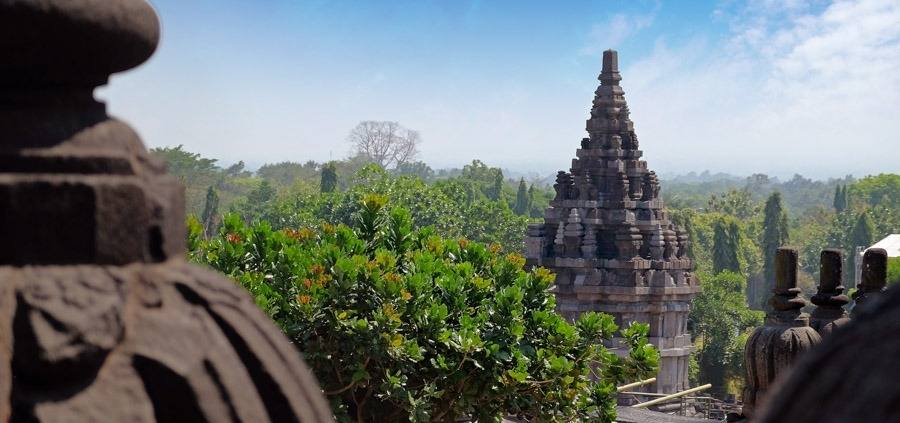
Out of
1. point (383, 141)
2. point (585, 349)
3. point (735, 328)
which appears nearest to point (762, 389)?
point (585, 349)

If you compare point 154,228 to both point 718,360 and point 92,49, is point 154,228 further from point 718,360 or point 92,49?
point 718,360

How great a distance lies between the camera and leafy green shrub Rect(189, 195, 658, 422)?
1041 cm

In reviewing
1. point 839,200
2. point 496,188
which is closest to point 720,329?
point 496,188

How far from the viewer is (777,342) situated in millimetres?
7656

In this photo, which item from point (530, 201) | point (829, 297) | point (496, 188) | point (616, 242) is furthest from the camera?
point (496, 188)

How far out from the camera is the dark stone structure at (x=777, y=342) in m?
7.64

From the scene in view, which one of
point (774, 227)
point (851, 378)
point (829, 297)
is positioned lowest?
point (829, 297)

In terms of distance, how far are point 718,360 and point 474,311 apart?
3048 centimetres

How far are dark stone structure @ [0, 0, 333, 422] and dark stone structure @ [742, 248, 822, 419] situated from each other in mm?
5894

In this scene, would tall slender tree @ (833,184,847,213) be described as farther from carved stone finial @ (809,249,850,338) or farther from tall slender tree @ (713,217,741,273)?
carved stone finial @ (809,249,850,338)

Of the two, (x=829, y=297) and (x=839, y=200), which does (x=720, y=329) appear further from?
(x=839, y=200)

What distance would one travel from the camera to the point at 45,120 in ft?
6.48

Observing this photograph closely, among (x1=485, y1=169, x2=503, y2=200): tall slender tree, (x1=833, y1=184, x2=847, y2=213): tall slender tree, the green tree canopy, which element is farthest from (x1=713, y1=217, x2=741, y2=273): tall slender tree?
(x1=833, y1=184, x2=847, y2=213): tall slender tree

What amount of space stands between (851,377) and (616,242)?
25537 millimetres
